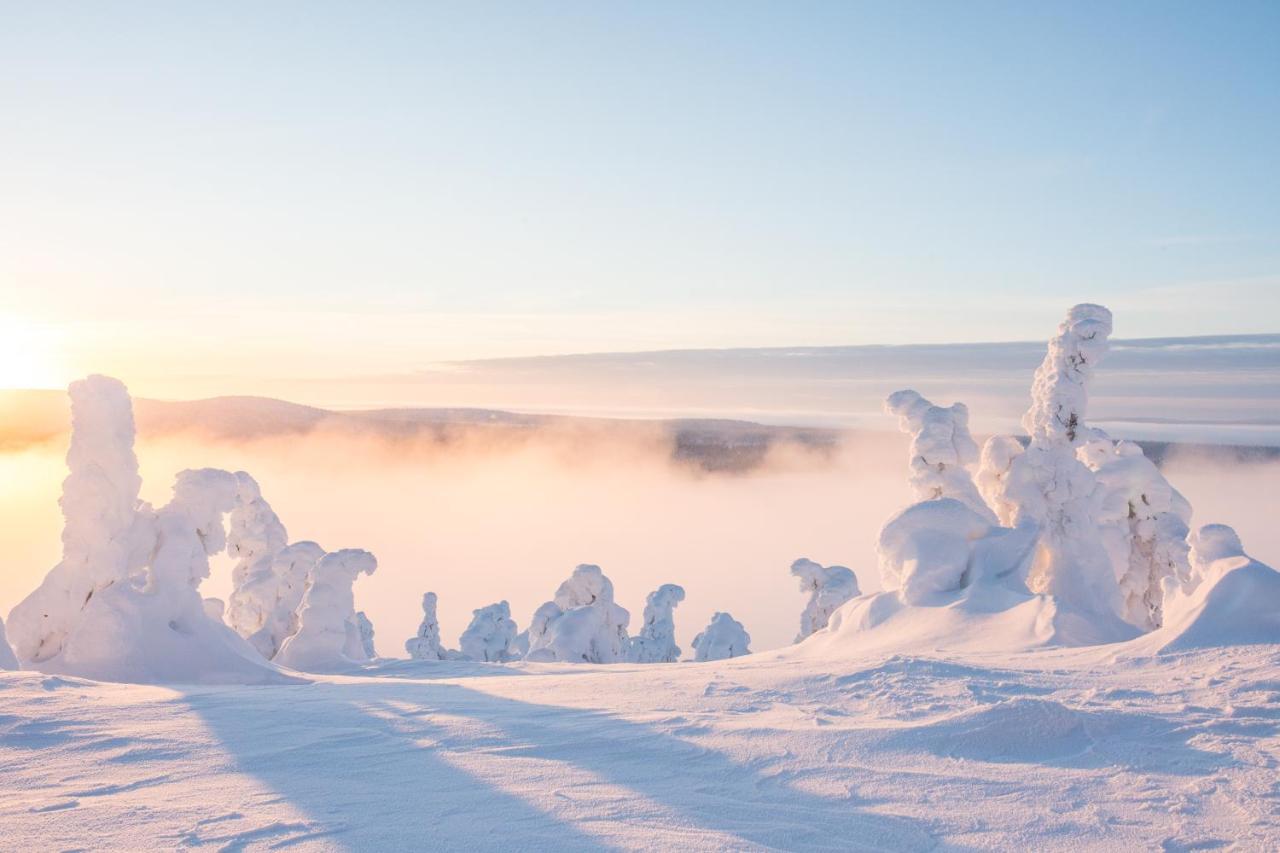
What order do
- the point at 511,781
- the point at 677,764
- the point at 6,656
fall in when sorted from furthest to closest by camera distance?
the point at 6,656, the point at 677,764, the point at 511,781

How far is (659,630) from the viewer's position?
128ft

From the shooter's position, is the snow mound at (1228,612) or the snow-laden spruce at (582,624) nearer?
the snow mound at (1228,612)

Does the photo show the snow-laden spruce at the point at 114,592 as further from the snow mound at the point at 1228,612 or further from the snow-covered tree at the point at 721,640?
the snow-covered tree at the point at 721,640

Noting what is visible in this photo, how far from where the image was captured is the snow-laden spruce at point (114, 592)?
17438 millimetres

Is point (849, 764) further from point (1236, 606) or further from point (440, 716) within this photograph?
point (1236, 606)

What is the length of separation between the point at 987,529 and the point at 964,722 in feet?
44.6

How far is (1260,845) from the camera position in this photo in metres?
6.46

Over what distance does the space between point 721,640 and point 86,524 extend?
24177 mm

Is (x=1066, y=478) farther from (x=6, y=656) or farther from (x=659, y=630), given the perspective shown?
(x=6, y=656)

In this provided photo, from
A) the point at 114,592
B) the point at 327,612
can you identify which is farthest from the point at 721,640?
the point at 114,592

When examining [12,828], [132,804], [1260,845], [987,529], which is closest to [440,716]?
[132,804]

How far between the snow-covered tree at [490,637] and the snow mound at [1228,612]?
2657 cm

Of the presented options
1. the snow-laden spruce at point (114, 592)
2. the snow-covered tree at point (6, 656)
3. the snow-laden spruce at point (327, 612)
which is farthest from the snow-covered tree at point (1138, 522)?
the snow-covered tree at point (6, 656)

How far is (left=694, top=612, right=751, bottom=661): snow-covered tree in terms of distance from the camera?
36.6 meters
